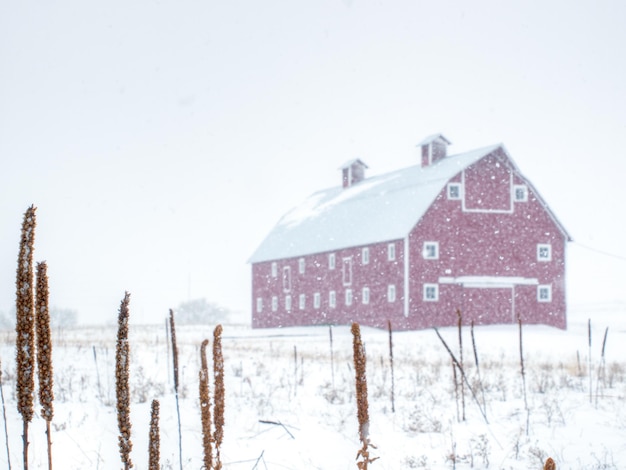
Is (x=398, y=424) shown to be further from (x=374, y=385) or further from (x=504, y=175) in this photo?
(x=504, y=175)

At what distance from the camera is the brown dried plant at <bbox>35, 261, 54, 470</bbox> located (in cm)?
185

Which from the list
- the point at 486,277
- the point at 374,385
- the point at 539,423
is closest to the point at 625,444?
the point at 539,423

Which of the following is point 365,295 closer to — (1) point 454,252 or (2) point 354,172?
(1) point 454,252

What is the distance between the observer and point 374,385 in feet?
36.2

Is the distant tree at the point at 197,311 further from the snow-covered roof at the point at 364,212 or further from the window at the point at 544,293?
the window at the point at 544,293

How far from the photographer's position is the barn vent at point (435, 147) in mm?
40156

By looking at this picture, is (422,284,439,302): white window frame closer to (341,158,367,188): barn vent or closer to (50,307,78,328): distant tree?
(341,158,367,188): barn vent

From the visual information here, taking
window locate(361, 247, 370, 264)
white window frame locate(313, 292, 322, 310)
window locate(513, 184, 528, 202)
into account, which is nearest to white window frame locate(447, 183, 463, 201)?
window locate(513, 184, 528, 202)

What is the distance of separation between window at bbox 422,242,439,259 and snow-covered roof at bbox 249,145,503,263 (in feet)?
4.13

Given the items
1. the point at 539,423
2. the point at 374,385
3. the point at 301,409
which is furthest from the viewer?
the point at 374,385

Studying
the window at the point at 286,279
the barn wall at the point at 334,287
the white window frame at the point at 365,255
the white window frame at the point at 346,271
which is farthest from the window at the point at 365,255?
the window at the point at 286,279

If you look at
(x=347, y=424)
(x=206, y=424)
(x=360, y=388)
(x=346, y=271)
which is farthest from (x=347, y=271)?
(x=360, y=388)

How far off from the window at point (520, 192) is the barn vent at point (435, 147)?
17.4 ft

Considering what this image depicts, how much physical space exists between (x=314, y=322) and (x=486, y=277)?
10.3m
